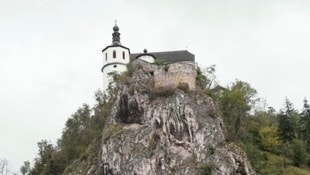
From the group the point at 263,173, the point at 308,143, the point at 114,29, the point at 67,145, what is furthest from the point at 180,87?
the point at 114,29

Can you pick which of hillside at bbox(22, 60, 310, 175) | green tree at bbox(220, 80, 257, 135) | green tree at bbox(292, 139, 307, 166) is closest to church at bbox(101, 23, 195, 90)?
hillside at bbox(22, 60, 310, 175)

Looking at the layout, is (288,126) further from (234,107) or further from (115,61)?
(115,61)

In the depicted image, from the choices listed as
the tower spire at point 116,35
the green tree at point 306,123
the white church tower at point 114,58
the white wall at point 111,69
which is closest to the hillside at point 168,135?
the green tree at point 306,123

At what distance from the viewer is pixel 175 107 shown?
2194 inches

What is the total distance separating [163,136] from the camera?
178ft

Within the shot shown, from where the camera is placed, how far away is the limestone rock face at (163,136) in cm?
5197

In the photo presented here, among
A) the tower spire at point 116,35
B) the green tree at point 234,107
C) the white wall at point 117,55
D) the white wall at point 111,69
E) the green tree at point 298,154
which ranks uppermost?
the tower spire at point 116,35

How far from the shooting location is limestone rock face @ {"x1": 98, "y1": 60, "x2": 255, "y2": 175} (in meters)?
52.0

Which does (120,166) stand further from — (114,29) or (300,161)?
(114,29)

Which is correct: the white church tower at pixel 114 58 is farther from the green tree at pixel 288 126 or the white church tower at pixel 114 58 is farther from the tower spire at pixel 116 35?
the green tree at pixel 288 126

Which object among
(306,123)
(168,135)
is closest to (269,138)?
(306,123)

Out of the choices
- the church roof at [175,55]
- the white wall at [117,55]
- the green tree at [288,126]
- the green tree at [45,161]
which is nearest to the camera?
the green tree at [45,161]

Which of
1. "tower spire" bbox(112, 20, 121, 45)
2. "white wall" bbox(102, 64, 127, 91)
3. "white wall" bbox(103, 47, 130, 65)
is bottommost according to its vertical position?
"white wall" bbox(102, 64, 127, 91)

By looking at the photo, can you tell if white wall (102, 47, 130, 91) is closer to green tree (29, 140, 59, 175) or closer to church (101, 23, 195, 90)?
church (101, 23, 195, 90)
